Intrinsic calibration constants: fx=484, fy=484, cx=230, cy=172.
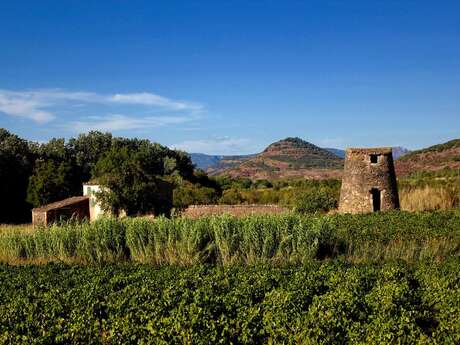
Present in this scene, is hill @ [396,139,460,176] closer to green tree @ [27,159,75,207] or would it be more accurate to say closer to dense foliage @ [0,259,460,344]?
green tree @ [27,159,75,207]

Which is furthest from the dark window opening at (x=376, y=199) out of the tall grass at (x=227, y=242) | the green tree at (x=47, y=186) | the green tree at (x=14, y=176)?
the green tree at (x=14, y=176)

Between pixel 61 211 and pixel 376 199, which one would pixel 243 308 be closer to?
pixel 376 199

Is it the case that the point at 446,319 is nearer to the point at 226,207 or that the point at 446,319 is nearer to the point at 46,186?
the point at 226,207

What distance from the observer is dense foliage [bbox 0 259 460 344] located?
6383mm

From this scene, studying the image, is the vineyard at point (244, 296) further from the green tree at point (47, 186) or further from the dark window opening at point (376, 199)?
the green tree at point (47, 186)

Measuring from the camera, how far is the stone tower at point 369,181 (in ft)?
66.5

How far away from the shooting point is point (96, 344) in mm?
6520

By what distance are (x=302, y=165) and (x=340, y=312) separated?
91362 mm

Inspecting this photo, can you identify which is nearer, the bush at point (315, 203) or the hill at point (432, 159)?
the bush at point (315, 203)

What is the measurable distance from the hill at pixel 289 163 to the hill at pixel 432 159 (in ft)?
45.3

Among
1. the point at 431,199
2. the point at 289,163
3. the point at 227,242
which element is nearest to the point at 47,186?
the point at 431,199

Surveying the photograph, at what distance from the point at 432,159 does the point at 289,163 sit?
42.0 meters

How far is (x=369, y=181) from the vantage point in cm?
2027

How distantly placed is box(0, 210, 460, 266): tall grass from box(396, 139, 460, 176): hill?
4662 centimetres
